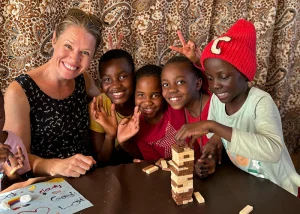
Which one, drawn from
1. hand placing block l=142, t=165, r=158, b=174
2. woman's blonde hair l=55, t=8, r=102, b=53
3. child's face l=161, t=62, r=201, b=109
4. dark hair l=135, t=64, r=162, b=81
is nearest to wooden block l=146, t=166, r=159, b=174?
hand placing block l=142, t=165, r=158, b=174

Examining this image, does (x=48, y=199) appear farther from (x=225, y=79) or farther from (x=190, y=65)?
(x=190, y=65)

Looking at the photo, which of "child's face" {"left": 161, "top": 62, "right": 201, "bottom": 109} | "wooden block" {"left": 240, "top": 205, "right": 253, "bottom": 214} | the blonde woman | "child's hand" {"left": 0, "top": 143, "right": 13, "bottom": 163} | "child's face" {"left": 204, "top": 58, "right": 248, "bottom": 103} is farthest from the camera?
"child's face" {"left": 161, "top": 62, "right": 201, "bottom": 109}

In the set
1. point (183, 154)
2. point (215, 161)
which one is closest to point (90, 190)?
point (183, 154)

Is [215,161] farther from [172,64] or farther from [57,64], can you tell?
[57,64]

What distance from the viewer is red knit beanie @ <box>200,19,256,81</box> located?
1.38 metres

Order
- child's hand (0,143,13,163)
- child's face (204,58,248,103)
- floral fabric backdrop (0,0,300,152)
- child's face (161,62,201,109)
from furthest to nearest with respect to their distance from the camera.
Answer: floral fabric backdrop (0,0,300,152) < child's face (161,62,201,109) < child's face (204,58,248,103) < child's hand (0,143,13,163)

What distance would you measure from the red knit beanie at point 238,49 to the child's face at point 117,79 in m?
0.54

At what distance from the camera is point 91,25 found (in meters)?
1.69

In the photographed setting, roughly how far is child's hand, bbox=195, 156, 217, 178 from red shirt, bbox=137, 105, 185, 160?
49 centimetres

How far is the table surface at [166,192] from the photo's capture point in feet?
3.59

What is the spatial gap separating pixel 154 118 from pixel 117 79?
0.99 ft

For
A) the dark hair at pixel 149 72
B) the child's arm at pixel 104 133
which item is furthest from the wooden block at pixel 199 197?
the dark hair at pixel 149 72

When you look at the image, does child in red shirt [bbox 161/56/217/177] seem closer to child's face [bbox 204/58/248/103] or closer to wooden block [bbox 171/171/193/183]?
child's face [bbox 204/58/248/103]

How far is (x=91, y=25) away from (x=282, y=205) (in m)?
1.18
